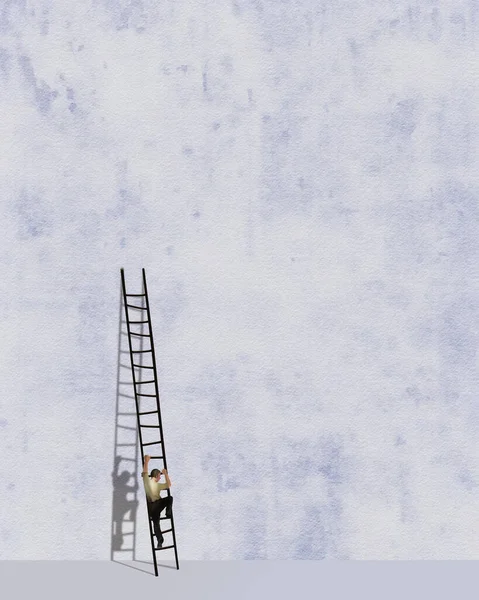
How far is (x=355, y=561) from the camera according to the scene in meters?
9.48

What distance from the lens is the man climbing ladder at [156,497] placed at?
354 inches

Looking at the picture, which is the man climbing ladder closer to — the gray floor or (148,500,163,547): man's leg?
(148,500,163,547): man's leg

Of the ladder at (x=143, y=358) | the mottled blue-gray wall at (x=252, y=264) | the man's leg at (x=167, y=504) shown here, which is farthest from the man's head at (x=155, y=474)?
the mottled blue-gray wall at (x=252, y=264)

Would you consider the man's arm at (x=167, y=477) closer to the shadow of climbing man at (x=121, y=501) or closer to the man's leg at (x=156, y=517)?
the man's leg at (x=156, y=517)

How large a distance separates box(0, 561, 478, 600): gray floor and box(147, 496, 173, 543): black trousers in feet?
1.37

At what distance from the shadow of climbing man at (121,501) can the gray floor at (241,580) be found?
1.22ft

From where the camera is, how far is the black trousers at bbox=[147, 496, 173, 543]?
899cm

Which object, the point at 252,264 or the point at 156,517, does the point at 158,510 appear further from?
the point at 252,264

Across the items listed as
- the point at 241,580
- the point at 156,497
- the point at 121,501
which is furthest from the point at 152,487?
the point at 241,580

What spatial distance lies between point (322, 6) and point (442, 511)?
5.35 meters

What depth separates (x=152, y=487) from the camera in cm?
902

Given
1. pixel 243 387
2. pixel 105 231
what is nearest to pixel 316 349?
pixel 243 387

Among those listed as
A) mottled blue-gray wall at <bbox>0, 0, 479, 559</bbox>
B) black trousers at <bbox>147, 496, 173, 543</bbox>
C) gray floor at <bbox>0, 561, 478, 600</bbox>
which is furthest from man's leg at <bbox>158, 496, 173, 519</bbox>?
gray floor at <bbox>0, 561, 478, 600</bbox>

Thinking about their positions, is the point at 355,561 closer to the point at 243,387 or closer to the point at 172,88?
the point at 243,387
